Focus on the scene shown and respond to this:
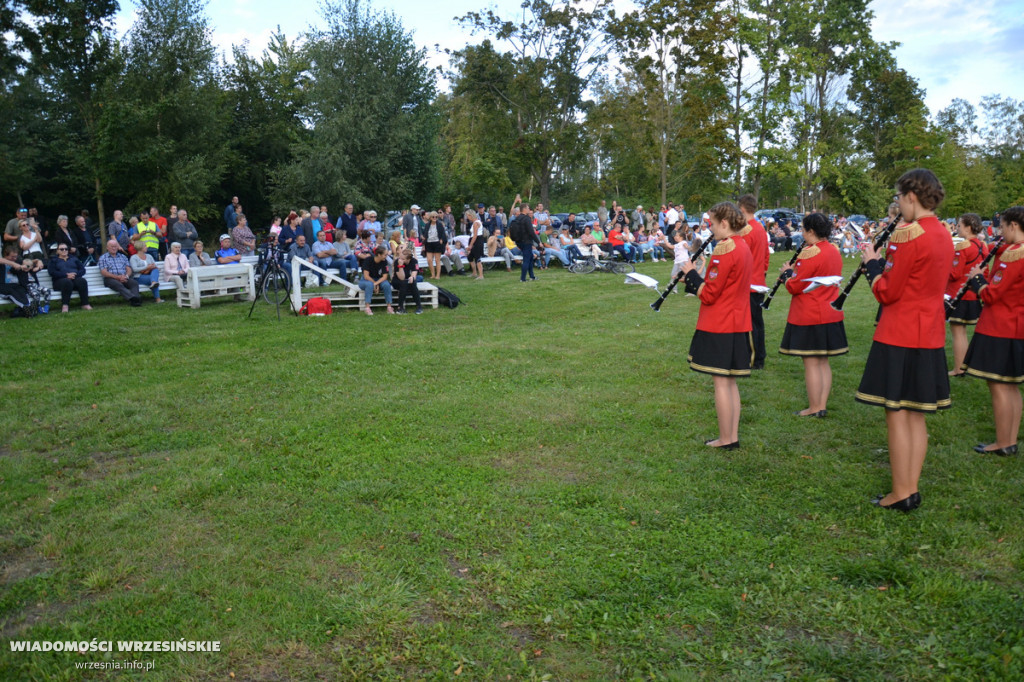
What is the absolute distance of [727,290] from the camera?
5.51 metres

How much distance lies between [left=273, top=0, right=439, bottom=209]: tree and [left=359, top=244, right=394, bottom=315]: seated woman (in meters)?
12.1

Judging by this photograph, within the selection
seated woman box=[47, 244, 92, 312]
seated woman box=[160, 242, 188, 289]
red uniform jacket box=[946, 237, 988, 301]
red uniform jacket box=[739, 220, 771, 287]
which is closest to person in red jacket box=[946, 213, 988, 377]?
red uniform jacket box=[946, 237, 988, 301]

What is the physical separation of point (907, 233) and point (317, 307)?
10.0 meters

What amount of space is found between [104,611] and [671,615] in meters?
2.64

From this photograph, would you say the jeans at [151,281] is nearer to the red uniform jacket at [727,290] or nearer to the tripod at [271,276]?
the tripod at [271,276]

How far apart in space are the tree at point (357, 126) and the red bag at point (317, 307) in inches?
500

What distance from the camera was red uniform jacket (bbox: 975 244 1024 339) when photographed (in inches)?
216

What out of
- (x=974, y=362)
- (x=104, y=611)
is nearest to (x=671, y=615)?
(x=104, y=611)

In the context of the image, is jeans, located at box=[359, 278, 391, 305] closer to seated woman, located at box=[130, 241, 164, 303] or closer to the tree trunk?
seated woman, located at box=[130, 241, 164, 303]

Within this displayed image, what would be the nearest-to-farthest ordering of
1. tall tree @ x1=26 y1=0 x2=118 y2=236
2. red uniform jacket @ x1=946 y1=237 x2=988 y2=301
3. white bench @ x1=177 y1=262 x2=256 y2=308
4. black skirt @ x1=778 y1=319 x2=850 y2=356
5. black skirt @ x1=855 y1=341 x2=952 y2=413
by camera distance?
black skirt @ x1=855 y1=341 x2=952 y2=413, black skirt @ x1=778 y1=319 x2=850 y2=356, red uniform jacket @ x1=946 y1=237 x2=988 y2=301, white bench @ x1=177 y1=262 x2=256 y2=308, tall tree @ x1=26 y1=0 x2=118 y2=236

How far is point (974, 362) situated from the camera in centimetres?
571

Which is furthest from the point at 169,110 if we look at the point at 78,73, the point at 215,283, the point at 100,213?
the point at 215,283

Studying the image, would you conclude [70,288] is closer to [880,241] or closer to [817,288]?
[817,288]

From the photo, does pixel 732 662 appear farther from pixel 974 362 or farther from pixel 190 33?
pixel 190 33
